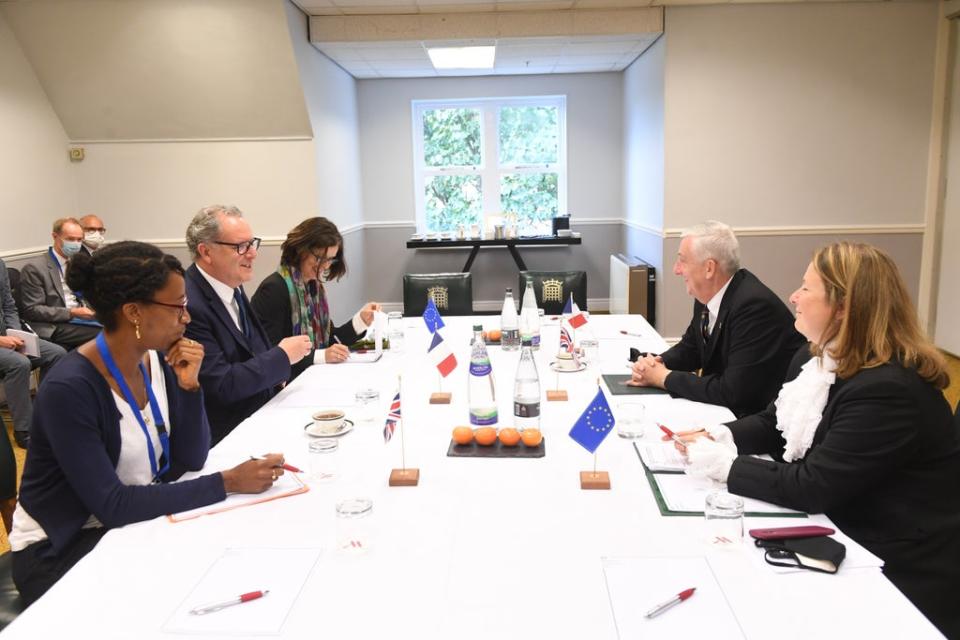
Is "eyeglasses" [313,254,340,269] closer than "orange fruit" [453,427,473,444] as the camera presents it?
No

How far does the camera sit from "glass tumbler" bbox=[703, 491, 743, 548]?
1433 mm

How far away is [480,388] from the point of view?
246cm

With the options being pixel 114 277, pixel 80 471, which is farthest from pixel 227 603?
pixel 114 277

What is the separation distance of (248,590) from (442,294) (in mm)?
3315

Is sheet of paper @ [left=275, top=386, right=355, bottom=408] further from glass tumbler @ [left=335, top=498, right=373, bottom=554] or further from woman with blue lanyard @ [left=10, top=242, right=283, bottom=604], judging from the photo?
glass tumbler @ [left=335, top=498, right=373, bottom=554]

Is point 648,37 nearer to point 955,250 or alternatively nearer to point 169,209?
point 955,250

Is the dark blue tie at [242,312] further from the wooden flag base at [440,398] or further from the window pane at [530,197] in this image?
the window pane at [530,197]

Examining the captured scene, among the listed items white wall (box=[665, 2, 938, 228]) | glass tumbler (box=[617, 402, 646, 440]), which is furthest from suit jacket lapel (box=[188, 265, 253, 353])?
white wall (box=[665, 2, 938, 228])

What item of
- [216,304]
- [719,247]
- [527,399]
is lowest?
[527,399]

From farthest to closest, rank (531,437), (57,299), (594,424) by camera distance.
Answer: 1. (57,299)
2. (531,437)
3. (594,424)

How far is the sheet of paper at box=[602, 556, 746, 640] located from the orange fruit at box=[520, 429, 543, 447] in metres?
0.58

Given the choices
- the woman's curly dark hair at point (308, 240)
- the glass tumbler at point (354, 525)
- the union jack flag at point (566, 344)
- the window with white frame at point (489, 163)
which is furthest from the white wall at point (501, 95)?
the glass tumbler at point (354, 525)

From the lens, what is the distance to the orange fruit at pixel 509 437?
1961mm

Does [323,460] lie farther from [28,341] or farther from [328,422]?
[28,341]
